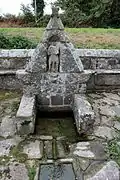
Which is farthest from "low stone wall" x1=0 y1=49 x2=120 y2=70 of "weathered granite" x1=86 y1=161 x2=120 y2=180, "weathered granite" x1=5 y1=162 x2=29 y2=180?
"weathered granite" x1=86 y1=161 x2=120 y2=180

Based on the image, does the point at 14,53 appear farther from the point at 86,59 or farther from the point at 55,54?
the point at 55,54

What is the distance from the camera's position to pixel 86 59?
7.05 m

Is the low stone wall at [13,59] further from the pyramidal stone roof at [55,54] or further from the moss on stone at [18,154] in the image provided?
the moss on stone at [18,154]

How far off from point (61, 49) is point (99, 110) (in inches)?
54.9

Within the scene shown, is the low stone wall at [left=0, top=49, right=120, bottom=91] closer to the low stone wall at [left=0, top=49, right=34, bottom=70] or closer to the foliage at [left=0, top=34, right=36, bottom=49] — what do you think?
the low stone wall at [left=0, top=49, right=34, bottom=70]

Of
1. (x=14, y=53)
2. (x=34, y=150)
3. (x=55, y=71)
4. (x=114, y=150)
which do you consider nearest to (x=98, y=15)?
(x=14, y=53)

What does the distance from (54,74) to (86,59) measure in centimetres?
172

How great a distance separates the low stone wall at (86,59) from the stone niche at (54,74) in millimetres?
1470

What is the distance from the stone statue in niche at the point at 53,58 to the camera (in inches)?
211

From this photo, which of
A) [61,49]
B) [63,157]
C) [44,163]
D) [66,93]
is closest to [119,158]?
[63,157]

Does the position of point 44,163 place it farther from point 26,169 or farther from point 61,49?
point 61,49

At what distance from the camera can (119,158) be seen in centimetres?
425

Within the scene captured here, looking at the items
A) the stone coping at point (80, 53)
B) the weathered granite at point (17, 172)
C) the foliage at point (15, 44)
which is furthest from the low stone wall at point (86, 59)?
the weathered granite at point (17, 172)

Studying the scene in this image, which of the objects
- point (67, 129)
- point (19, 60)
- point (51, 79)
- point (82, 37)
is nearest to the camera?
point (67, 129)
